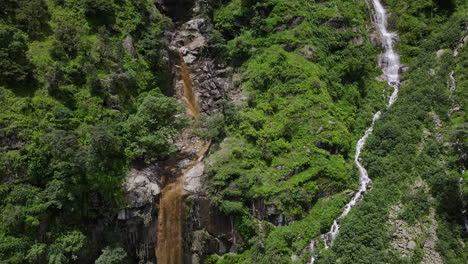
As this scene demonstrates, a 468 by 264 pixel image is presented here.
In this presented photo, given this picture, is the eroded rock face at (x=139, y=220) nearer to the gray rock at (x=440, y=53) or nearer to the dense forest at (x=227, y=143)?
the dense forest at (x=227, y=143)

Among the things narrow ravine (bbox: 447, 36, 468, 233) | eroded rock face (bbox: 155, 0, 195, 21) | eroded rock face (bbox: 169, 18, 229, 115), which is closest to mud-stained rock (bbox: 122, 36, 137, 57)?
eroded rock face (bbox: 169, 18, 229, 115)

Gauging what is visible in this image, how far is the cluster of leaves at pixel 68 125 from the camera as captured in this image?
2375cm

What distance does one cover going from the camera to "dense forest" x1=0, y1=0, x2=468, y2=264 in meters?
24.6

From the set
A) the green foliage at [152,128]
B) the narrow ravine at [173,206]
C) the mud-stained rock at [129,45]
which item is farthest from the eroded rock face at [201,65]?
the green foliage at [152,128]

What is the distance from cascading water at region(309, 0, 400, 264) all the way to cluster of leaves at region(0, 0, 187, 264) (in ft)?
54.7

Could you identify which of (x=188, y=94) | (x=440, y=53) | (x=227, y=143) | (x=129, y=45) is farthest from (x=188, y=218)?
(x=440, y=53)

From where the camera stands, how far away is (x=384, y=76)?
4138 centimetres

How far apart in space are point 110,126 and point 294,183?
17.9 metres

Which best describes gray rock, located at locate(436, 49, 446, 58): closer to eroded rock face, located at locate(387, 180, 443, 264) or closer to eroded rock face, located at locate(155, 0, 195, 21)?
eroded rock face, located at locate(387, 180, 443, 264)

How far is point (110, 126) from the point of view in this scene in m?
29.1

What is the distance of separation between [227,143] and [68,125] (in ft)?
48.3

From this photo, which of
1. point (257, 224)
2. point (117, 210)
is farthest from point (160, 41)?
point (257, 224)

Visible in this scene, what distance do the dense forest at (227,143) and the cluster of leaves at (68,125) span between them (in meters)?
0.13

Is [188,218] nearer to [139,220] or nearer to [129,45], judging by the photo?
[139,220]
